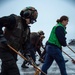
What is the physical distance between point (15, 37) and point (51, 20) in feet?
103

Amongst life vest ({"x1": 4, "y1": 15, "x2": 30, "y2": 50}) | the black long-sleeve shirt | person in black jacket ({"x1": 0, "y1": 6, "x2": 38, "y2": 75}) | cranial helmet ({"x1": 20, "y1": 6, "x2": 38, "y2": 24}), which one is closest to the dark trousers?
person in black jacket ({"x1": 0, "y1": 6, "x2": 38, "y2": 75})

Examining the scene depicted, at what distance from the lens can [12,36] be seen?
5008mm

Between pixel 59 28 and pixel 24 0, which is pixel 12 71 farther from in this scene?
pixel 24 0

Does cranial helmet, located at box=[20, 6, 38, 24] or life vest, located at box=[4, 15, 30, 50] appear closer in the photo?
life vest, located at box=[4, 15, 30, 50]

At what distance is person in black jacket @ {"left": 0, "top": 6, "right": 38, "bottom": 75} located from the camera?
487cm

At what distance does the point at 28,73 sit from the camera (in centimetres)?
877

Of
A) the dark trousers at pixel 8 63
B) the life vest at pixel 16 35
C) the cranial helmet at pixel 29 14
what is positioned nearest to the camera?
the dark trousers at pixel 8 63

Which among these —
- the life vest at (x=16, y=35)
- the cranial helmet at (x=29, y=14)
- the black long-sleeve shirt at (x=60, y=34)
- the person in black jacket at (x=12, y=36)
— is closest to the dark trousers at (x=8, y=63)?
the person in black jacket at (x=12, y=36)

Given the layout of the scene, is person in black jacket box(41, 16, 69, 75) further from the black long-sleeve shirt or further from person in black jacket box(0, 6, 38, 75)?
person in black jacket box(0, 6, 38, 75)

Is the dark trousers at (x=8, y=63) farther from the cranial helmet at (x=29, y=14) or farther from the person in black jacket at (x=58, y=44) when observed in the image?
the person in black jacket at (x=58, y=44)

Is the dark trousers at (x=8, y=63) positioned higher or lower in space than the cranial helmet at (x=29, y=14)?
lower

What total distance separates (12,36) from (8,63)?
423 mm

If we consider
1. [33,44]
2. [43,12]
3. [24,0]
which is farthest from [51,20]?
[33,44]

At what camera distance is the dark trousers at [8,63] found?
4.82 metres
